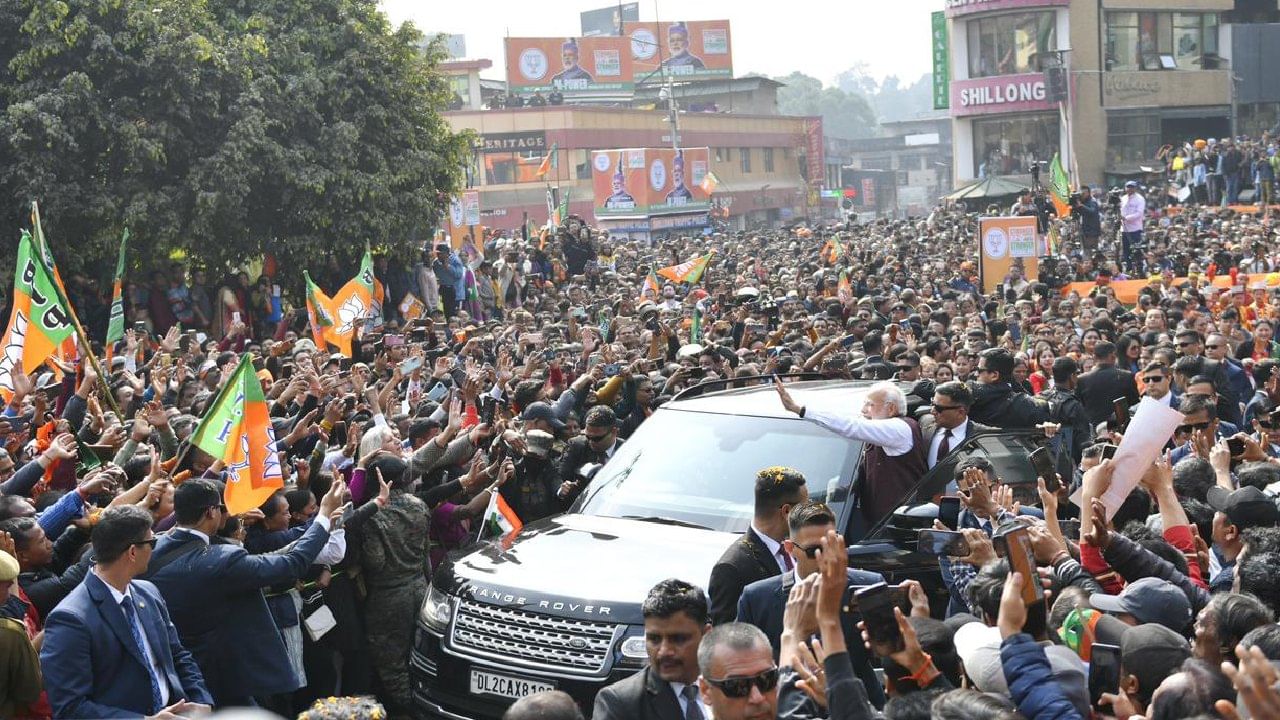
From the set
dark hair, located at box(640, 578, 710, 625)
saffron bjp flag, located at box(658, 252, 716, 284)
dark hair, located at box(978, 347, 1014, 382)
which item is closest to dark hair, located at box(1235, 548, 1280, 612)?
dark hair, located at box(640, 578, 710, 625)

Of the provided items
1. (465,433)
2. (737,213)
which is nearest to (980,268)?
(465,433)

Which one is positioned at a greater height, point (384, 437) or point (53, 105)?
point (53, 105)

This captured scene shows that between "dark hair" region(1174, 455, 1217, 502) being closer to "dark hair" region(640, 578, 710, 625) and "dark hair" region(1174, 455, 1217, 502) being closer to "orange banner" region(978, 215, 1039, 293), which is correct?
"dark hair" region(640, 578, 710, 625)

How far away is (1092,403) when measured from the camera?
12.1 metres

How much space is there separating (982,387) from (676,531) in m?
3.50

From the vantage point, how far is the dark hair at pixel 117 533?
5.43m

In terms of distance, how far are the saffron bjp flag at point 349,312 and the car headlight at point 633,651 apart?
8.44 metres

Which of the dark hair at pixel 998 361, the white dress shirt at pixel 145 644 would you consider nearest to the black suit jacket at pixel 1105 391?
the dark hair at pixel 998 361

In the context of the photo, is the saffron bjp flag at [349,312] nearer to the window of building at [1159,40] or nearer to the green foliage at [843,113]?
the window of building at [1159,40]

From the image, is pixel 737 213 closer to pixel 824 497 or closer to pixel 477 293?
pixel 477 293

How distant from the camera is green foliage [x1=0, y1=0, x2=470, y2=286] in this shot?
1828 cm

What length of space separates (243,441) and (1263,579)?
4.78 m

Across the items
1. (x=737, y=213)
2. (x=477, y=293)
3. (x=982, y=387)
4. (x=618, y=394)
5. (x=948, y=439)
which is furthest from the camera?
(x=737, y=213)

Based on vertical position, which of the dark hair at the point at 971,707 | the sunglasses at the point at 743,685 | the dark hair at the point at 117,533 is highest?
the dark hair at the point at 117,533
